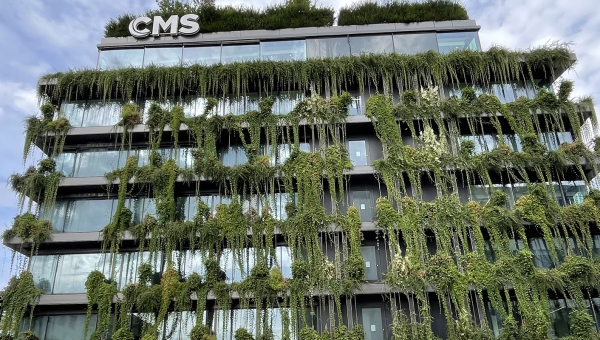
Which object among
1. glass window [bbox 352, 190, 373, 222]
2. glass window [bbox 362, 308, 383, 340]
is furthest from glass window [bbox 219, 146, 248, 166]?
glass window [bbox 362, 308, 383, 340]

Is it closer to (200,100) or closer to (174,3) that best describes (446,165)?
(200,100)

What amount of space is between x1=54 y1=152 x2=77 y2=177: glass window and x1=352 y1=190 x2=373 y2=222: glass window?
13.3 metres

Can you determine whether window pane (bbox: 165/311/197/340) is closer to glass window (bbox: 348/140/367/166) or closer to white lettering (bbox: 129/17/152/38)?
glass window (bbox: 348/140/367/166)

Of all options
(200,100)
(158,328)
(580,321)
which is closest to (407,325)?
(580,321)

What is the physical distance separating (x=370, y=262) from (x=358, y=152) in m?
5.30

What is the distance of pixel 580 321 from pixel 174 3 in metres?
25.1

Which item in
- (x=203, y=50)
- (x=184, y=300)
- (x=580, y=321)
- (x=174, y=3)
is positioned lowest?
(x=580, y=321)

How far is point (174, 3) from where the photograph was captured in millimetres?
28484

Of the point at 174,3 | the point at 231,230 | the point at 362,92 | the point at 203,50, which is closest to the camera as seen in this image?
the point at 231,230

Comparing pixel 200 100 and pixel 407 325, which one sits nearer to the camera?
pixel 407 325

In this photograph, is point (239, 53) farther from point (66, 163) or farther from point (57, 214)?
point (57, 214)

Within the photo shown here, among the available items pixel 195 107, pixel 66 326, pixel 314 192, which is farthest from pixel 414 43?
pixel 66 326

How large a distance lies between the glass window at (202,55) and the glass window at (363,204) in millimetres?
9974

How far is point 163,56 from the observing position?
26234 mm
